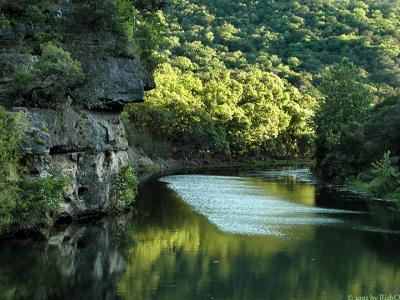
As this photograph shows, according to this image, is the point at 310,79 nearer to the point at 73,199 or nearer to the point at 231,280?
the point at 73,199

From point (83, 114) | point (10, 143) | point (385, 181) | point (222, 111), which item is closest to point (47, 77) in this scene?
point (83, 114)

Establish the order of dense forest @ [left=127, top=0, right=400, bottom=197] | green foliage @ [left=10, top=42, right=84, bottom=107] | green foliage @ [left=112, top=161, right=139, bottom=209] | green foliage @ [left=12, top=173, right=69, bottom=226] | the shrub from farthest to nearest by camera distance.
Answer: dense forest @ [left=127, top=0, right=400, bottom=197]
the shrub
green foliage @ [left=112, top=161, right=139, bottom=209]
green foliage @ [left=10, top=42, right=84, bottom=107]
green foliage @ [left=12, top=173, right=69, bottom=226]

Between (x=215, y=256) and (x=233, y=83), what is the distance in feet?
350

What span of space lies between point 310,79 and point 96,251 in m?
148

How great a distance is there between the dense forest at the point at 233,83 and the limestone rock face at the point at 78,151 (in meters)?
1.20

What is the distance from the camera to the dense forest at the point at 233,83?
40.2 metres

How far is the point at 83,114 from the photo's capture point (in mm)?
43531

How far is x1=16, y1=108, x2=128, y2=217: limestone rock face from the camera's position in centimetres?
3750

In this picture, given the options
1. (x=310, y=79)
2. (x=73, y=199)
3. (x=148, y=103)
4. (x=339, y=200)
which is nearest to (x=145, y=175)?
(x=148, y=103)

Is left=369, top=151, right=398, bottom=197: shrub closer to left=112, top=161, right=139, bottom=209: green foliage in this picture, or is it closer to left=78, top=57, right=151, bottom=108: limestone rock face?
left=112, top=161, right=139, bottom=209: green foliage

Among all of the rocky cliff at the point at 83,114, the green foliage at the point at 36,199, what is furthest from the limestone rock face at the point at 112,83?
the green foliage at the point at 36,199

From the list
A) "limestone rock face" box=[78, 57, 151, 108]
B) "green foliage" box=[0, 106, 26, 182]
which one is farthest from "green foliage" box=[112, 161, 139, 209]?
"green foliage" box=[0, 106, 26, 182]

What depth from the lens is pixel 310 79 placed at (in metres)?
176

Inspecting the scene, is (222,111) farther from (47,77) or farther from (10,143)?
(10,143)
